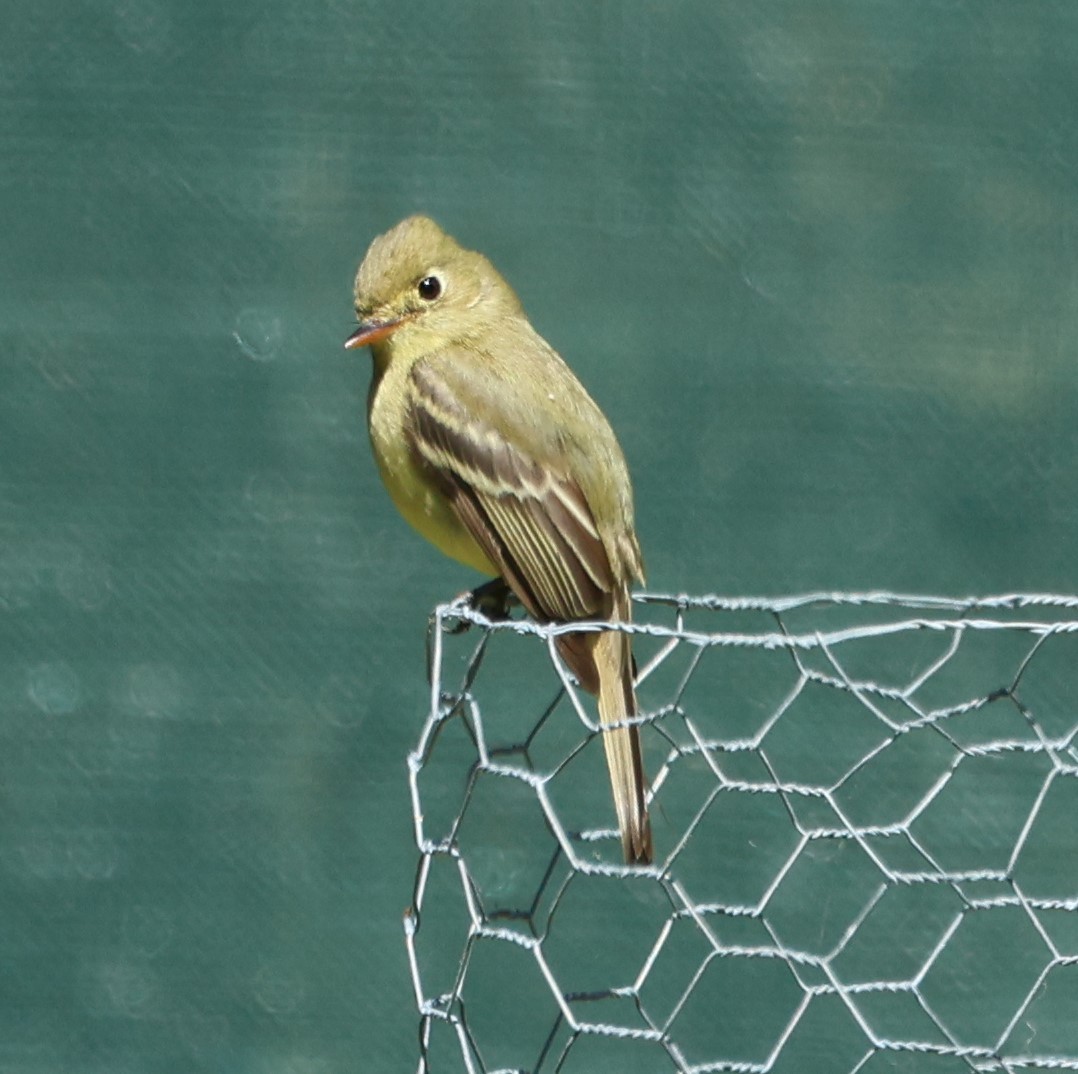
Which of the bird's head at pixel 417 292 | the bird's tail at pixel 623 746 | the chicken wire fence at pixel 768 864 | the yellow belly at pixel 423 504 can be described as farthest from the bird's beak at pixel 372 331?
the chicken wire fence at pixel 768 864

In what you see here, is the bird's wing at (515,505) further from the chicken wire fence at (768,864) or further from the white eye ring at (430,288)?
the chicken wire fence at (768,864)

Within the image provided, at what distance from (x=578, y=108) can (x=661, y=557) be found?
90 cm

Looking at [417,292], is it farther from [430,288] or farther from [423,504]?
[423,504]

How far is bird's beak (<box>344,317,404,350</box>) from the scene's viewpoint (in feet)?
7.58

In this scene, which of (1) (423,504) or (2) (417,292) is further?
(2) (417,292)

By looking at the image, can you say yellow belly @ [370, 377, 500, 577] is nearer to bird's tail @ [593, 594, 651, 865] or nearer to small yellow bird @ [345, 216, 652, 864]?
small yellow bird @ [345, 216, 652, 864]

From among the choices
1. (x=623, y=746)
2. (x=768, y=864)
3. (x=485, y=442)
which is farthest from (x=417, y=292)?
(x=768, y=864)

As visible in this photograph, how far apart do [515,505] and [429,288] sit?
14.9 inches

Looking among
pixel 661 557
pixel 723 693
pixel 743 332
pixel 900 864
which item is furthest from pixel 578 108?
pixel 900 864

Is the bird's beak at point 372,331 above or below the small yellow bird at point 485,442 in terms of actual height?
above

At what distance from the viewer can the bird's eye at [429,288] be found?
7.92ft

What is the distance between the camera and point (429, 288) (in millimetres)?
2428

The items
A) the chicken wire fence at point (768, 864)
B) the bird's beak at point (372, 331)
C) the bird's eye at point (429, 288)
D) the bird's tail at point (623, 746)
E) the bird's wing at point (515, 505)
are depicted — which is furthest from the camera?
the chicken wire fence at point (768, 864)

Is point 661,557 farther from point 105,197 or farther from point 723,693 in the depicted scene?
point 105,197
